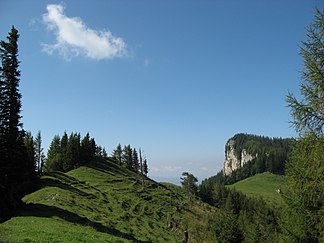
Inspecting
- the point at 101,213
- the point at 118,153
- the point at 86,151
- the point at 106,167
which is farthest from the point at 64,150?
the point at 101,213

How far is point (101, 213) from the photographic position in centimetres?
4825

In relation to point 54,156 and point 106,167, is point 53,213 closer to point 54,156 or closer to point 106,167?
point 54,156

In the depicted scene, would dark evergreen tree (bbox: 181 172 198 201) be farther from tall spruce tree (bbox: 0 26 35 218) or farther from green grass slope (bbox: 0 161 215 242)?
tall spruce tree (bbox: 0 26 35 218)

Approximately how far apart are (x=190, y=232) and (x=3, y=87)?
5053cm

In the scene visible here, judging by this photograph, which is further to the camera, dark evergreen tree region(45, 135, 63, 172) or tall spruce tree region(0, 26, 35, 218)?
dark evergreen tree region(45, 135, 63, 172)

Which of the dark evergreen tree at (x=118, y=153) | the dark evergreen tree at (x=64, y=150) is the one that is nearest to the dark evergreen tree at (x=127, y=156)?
the dark evergreen tree at (x=118, y=153)

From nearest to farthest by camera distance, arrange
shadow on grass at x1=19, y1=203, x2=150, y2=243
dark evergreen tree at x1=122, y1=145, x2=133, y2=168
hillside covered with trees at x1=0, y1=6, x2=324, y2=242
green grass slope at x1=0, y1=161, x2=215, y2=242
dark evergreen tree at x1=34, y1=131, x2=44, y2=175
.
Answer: hillside covered with trees at x1=0, y1=6, x2=324, y2=242
green grass slope at x1=0, y1=161, x2=215, y2=242
shadow on grass at x1=19, y1=203, x2=150, y2=243
dark evergreen tree at x1=34, y1=131, x2=44, y2=175
dark evergreen tree at x1=122, y1=145, x2=133, y2=168

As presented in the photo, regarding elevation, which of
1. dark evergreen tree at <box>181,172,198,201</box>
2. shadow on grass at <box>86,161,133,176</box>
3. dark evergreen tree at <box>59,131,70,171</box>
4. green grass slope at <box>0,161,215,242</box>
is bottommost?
green grass slope at <box>0,161,215,242</box>

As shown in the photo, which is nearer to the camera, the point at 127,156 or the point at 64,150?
the point at 64,150

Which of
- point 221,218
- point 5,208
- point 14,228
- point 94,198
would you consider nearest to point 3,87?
point 5,208

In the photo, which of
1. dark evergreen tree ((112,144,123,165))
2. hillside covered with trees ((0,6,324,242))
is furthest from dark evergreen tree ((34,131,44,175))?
dark evergreen tree ((112,144,123,165))

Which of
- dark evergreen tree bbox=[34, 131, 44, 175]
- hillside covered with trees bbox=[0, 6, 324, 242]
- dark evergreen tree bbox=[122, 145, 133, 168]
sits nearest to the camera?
hillside covered with trees bbox=[0, 6, 324, 242]

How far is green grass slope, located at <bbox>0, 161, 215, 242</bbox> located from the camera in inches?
915

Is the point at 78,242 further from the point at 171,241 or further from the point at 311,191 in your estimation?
the point at 171,241
